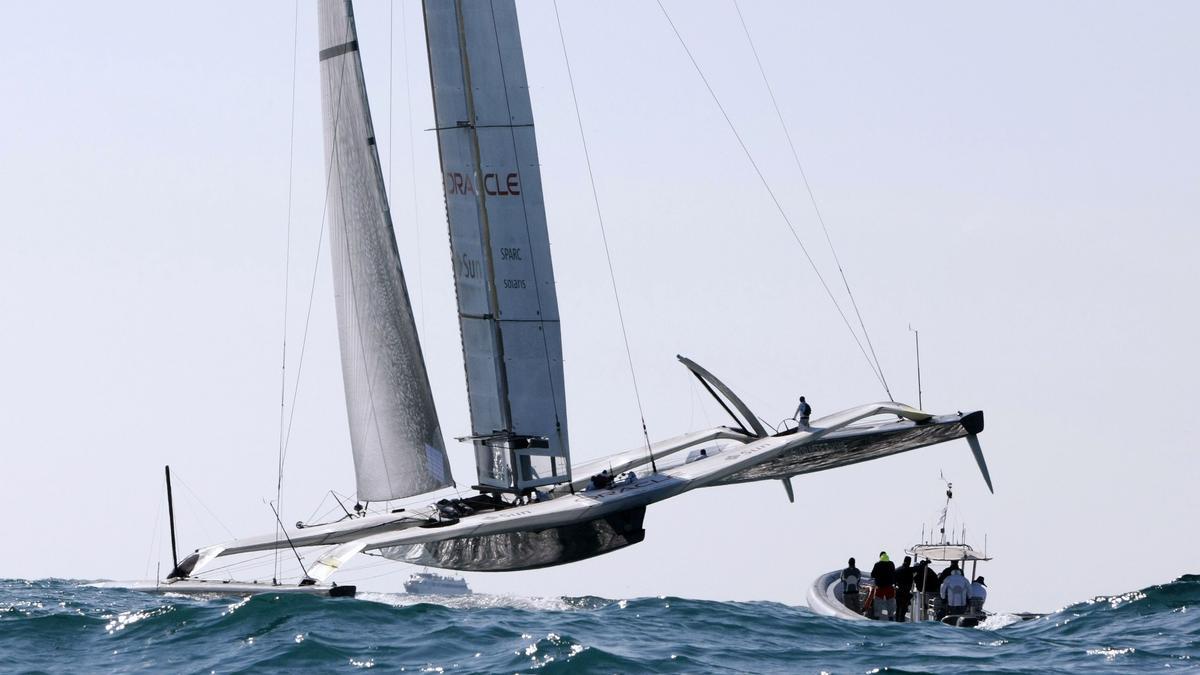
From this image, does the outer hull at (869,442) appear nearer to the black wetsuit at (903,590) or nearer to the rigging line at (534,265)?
the rigging line at (534,265)

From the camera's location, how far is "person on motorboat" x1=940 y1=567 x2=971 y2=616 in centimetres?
2548

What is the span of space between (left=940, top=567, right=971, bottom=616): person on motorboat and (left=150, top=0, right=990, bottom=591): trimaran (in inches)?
164

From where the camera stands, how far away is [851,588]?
90.0ft

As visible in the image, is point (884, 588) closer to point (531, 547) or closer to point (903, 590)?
point (903, 590)

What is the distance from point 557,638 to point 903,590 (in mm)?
8325

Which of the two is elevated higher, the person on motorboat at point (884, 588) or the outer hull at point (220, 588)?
the outer hull at point (220, 588)

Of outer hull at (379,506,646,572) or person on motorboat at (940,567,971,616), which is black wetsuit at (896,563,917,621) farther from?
outer hull at (379,506,646,572)

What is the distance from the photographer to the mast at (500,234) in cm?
2789

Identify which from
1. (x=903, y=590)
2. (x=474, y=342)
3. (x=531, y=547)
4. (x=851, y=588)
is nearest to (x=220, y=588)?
(x=531, y=547)

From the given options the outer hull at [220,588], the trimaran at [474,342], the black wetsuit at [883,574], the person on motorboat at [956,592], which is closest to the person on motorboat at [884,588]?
the black wetsuit at [883,574]

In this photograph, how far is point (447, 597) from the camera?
28062 mm

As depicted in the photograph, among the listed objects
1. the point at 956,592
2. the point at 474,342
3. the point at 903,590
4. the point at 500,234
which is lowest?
the point at 956,592

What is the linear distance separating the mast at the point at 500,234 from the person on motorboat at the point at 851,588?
466 cm

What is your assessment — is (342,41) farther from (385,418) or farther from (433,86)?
(385,418)
